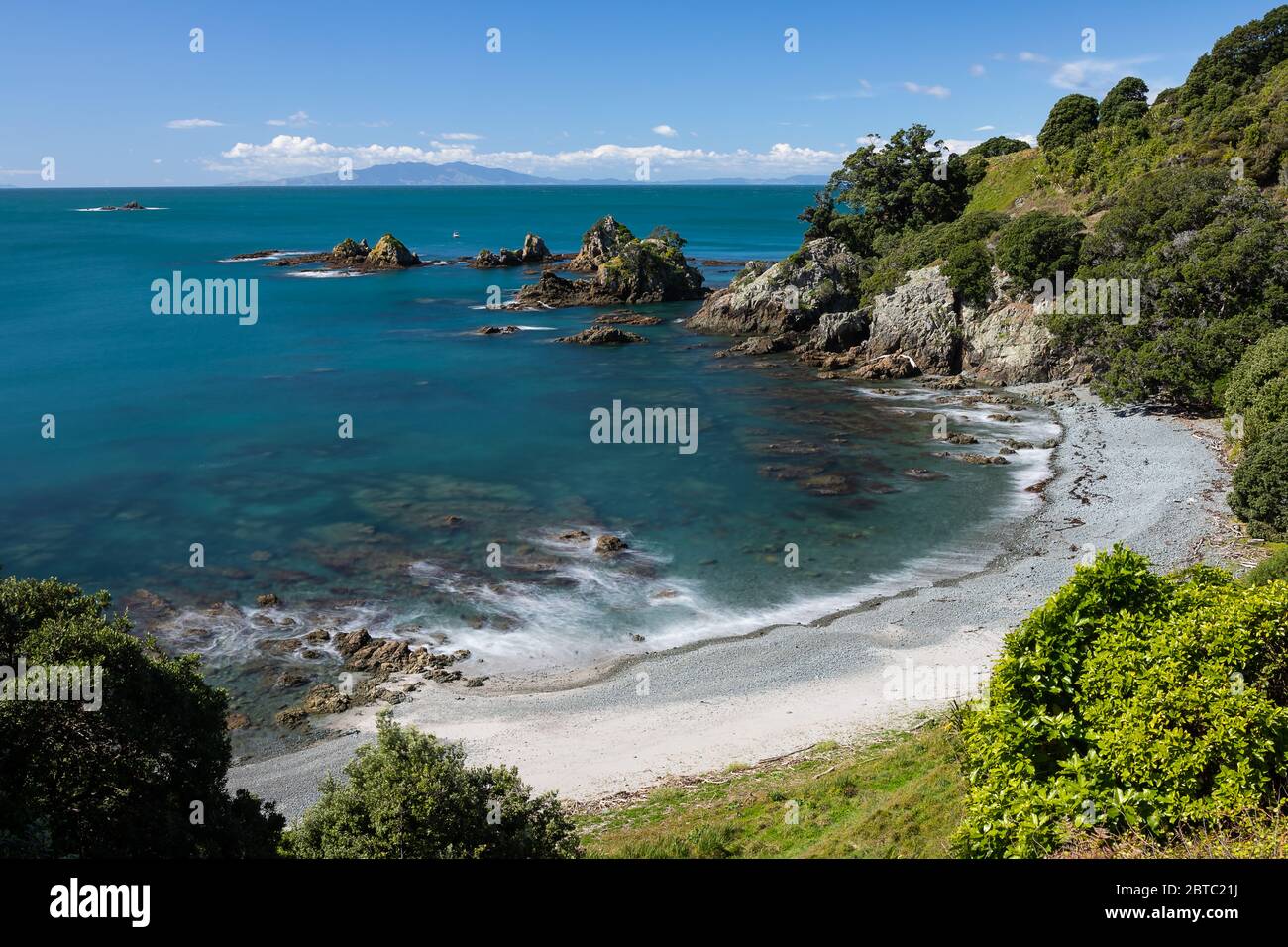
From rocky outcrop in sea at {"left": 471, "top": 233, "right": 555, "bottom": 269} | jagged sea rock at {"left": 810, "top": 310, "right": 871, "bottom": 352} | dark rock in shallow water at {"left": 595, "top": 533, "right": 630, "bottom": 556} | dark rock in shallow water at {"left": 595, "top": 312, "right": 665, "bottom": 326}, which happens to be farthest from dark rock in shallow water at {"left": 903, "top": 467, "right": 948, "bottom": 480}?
rocky outcrop in sea at {"left": 471, "top": 233, "right": 555, "bottom": 269}

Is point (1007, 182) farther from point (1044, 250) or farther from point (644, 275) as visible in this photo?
point (644, 275)

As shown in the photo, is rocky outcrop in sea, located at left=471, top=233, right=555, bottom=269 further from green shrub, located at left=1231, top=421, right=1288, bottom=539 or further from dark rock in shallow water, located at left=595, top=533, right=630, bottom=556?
green shrub, located at left=1231, top=421, right=1288, bottom=539

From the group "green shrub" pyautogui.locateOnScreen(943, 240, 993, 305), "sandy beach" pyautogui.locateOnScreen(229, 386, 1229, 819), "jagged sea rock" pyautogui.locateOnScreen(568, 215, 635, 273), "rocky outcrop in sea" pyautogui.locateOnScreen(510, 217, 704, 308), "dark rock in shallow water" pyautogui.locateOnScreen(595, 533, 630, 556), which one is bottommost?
"sandy beach" pyautogui.locateOnScreen(229, 386, 1229, 819)

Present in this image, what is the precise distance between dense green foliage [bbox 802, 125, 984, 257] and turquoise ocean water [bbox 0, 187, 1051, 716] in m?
26.8

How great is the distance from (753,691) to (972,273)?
170 feet

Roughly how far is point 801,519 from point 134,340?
2976 inches

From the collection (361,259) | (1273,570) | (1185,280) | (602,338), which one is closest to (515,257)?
(361,259)

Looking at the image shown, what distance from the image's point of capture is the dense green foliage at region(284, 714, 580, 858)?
1455 centimetres

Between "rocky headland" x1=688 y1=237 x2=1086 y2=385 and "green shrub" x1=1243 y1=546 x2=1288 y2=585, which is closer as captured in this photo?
"green shrub" x1=1243 y1=546 x2=1288 y2=585

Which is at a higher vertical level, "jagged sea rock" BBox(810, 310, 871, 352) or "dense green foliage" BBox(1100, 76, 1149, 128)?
Answer: "dense green foliage" BBox(1100, 76, 1149, 128)

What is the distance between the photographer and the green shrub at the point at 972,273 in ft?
228

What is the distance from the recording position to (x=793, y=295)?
3484 inches
